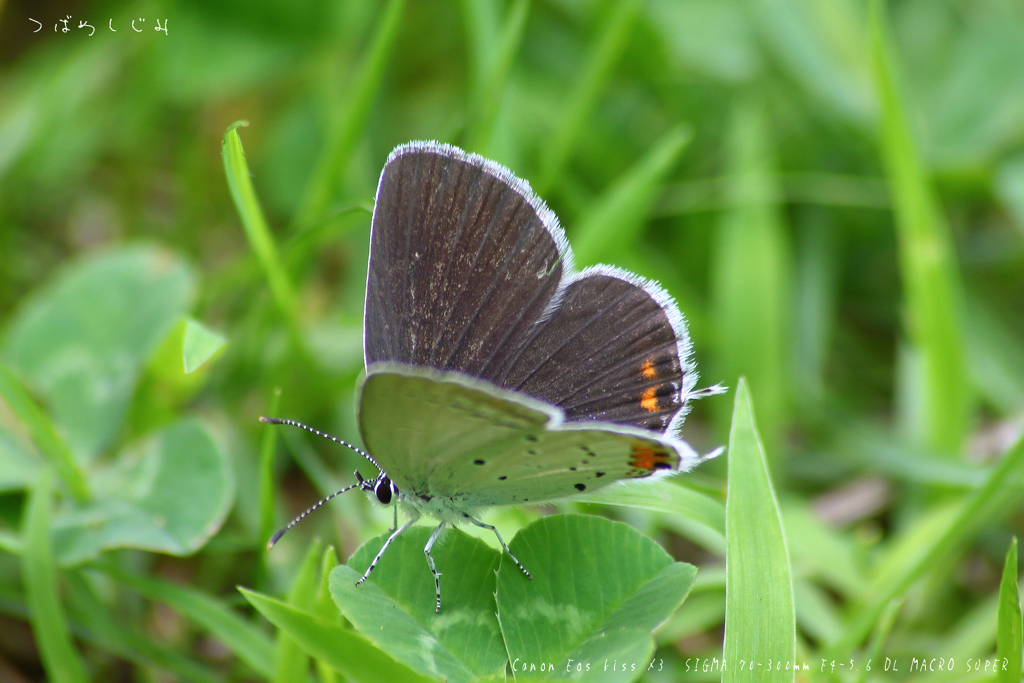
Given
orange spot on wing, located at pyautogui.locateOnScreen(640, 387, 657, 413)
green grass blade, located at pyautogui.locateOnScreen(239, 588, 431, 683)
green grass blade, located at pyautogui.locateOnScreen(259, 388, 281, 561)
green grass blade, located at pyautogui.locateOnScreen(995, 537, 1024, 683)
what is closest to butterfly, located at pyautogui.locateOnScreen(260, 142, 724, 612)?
orange spot on wing, located at pyautogui.locateOnScreen(640, 387, 657, 413)

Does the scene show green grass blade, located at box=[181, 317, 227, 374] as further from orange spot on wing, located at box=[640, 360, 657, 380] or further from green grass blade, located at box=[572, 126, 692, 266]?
green grass blade, located at box=[572, 126, 692, 266]

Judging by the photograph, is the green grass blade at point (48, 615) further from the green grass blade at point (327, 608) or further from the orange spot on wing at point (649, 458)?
the orange spot on wing at point (649, 458)

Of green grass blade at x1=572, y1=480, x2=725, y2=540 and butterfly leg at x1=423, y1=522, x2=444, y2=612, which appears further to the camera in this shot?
green grass blade at x1=572, y1=480, x2=725, y2=540

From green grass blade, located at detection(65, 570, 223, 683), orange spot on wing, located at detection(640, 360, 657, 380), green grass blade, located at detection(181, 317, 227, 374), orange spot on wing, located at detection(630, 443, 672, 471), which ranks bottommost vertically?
green grass blade, located at detection(65, 570, 223, 683)

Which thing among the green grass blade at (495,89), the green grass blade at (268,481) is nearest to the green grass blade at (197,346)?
the green grass blade at (268,481)

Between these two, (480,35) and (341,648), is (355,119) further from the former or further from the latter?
(341,648)

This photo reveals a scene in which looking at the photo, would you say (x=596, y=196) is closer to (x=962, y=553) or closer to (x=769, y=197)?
(x=769, y=197)
